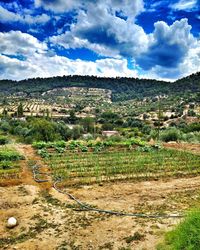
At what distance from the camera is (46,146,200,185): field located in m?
14.1

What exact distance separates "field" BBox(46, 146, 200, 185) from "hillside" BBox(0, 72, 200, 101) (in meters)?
69.8

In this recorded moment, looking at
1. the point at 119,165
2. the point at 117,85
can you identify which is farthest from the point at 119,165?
the point at 117,85

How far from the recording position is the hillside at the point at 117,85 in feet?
306

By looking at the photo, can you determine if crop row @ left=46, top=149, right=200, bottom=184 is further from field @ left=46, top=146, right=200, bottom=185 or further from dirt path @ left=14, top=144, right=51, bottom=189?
dirt path @ left=14, top=144, right=51, bottom=189

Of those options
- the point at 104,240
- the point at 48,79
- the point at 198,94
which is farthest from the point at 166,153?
the point at 48,79

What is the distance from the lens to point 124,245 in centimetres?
710

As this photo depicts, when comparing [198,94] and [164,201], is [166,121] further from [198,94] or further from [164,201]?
[164,201]

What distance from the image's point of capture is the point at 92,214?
30.0ft

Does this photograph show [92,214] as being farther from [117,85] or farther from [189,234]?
[117,85]

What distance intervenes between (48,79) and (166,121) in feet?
341

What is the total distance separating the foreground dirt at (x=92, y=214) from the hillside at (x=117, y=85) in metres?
77.7

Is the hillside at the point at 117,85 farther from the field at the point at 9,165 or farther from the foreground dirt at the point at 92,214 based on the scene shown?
the foreground dirt at the point at 92,214

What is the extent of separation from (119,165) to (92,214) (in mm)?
7511

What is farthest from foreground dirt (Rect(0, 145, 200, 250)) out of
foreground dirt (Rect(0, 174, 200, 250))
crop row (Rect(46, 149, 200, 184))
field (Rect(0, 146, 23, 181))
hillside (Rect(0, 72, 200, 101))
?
hillside (Rect(0, 72, 200, 101))
